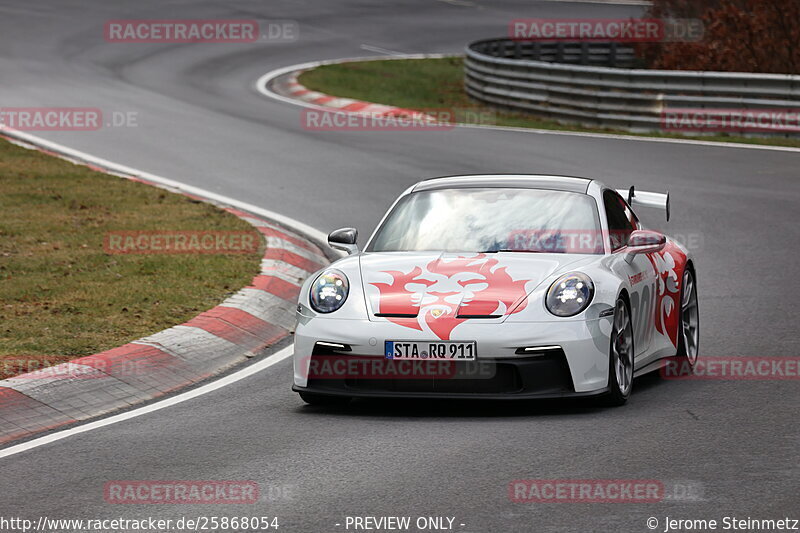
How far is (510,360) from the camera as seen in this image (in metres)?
7.64

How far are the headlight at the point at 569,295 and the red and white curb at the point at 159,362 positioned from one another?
248cm

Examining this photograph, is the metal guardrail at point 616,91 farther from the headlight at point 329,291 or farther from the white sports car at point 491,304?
the headlight at point 329,291

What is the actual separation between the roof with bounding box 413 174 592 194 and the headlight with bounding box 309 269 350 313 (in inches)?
49.6

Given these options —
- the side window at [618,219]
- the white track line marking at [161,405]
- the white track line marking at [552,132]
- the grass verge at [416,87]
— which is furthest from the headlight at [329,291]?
the grass verge at [416,87]

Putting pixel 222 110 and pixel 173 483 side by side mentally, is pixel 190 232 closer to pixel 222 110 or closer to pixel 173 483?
pixel 173 483

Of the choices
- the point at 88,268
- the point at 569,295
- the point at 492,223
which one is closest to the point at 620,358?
the point at 569,295

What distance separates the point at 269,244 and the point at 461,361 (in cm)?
581

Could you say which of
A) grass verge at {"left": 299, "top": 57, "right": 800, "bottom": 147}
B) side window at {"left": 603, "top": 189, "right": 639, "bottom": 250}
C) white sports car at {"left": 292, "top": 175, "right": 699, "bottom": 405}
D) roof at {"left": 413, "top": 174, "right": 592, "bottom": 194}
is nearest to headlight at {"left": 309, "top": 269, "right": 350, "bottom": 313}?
white sports car at {"left": 292, "top": 175, "right": 699, "bottom": 405}

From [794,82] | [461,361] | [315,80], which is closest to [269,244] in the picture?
[461,361]

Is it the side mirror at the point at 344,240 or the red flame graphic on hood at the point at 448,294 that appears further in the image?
the side mirror at the point at 344,240

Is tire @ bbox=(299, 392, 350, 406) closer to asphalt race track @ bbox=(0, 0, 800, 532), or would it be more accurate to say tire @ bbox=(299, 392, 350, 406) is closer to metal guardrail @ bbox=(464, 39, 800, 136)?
asphalt race track @ bbox=(0, 0, 800, 532)

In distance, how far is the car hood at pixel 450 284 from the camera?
304 inches

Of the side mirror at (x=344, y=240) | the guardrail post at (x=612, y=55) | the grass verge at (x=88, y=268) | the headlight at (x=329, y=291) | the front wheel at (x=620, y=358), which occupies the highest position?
the guardrail post at (x=612, y=55)

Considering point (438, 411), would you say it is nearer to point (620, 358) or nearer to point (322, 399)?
point (322, 399)
